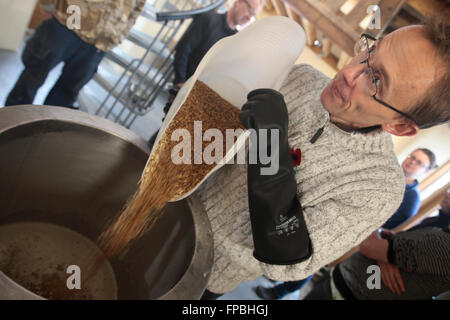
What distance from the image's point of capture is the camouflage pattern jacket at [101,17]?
5.01 ft

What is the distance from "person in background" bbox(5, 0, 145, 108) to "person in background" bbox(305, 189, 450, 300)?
66.8 inches

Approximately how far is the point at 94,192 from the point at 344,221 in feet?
2.89

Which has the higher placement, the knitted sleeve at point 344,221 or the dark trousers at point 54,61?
the knitted sleeve at point 344,221

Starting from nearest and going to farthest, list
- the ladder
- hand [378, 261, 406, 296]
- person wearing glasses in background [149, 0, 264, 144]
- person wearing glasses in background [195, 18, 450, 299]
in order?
1. person wearing glasses in background [195, 18, 450, 299]
2. hand [378, 261, 406, 296]
3. person wearing glasses in background [149, 0, 264, 144]
4. the ladder

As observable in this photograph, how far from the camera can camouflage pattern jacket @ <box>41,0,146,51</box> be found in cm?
153

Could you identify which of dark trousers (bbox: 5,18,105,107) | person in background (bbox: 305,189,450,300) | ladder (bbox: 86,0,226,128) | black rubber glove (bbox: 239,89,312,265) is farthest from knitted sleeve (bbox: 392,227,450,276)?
dark trousers (bbox: 5,18,105,107)

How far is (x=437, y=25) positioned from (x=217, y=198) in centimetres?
75

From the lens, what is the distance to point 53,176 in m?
1.08

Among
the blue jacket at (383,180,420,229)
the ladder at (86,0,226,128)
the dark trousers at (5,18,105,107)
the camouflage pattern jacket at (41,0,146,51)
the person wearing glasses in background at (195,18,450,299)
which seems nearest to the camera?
the person wearing glasses in background at (195,18,450,299)

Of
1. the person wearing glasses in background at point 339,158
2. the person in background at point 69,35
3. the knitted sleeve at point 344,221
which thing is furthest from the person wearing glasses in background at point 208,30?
the knitted sleeve at point 344,221

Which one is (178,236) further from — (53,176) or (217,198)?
(53,176)

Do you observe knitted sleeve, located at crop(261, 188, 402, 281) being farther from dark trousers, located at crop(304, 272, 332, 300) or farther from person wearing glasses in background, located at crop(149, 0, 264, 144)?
person wearing glasses in background, located at crop(149, 0, 264, 144)

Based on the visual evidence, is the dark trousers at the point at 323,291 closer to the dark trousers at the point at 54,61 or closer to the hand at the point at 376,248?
the hand at the point at 376,248

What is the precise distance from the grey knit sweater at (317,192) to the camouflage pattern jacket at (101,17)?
42.1 inches
